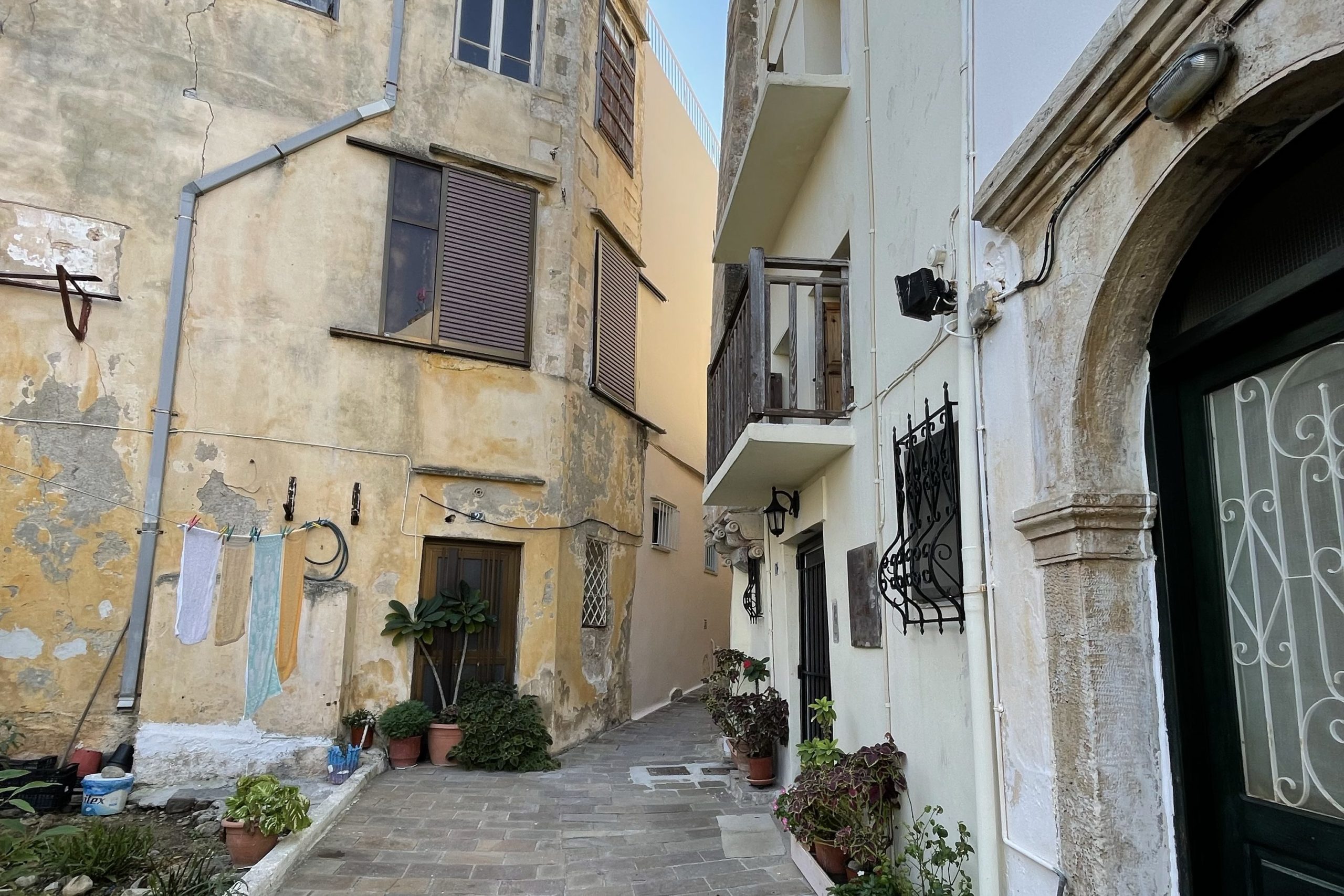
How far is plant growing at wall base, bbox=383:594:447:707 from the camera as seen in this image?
9492 mm

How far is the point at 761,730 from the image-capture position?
24.4ft

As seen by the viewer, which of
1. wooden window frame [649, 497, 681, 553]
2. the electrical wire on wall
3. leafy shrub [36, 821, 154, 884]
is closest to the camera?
leafy shrub [36, 821, 154, 884]

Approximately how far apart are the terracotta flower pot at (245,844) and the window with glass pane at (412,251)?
5885 millimetres

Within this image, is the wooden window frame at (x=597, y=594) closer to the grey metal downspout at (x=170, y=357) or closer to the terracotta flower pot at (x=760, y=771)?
the terracotta flower pot at (x=760, y=771)

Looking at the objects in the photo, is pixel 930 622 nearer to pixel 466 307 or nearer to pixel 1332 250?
pixel 1332 250

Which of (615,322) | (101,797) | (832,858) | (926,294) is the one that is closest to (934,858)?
(832,858)

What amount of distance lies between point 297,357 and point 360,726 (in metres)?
4.08

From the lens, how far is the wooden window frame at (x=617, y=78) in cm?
1254

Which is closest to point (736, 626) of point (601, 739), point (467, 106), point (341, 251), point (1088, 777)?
point (601, 739)

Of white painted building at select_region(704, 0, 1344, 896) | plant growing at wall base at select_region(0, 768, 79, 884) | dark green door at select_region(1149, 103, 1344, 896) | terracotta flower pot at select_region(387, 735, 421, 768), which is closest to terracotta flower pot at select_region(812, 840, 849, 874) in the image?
white painted building at select_region(704, 0, 1344, 896)

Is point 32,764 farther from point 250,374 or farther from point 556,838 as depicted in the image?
point 556,838

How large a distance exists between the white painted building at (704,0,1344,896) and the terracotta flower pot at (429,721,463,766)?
599cm

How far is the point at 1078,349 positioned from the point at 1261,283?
0.54 m

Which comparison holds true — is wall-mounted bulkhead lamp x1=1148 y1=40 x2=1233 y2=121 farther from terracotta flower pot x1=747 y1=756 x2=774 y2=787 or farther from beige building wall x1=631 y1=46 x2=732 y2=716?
beige building wall x1=631 y1=46 x2=732 y2=716
